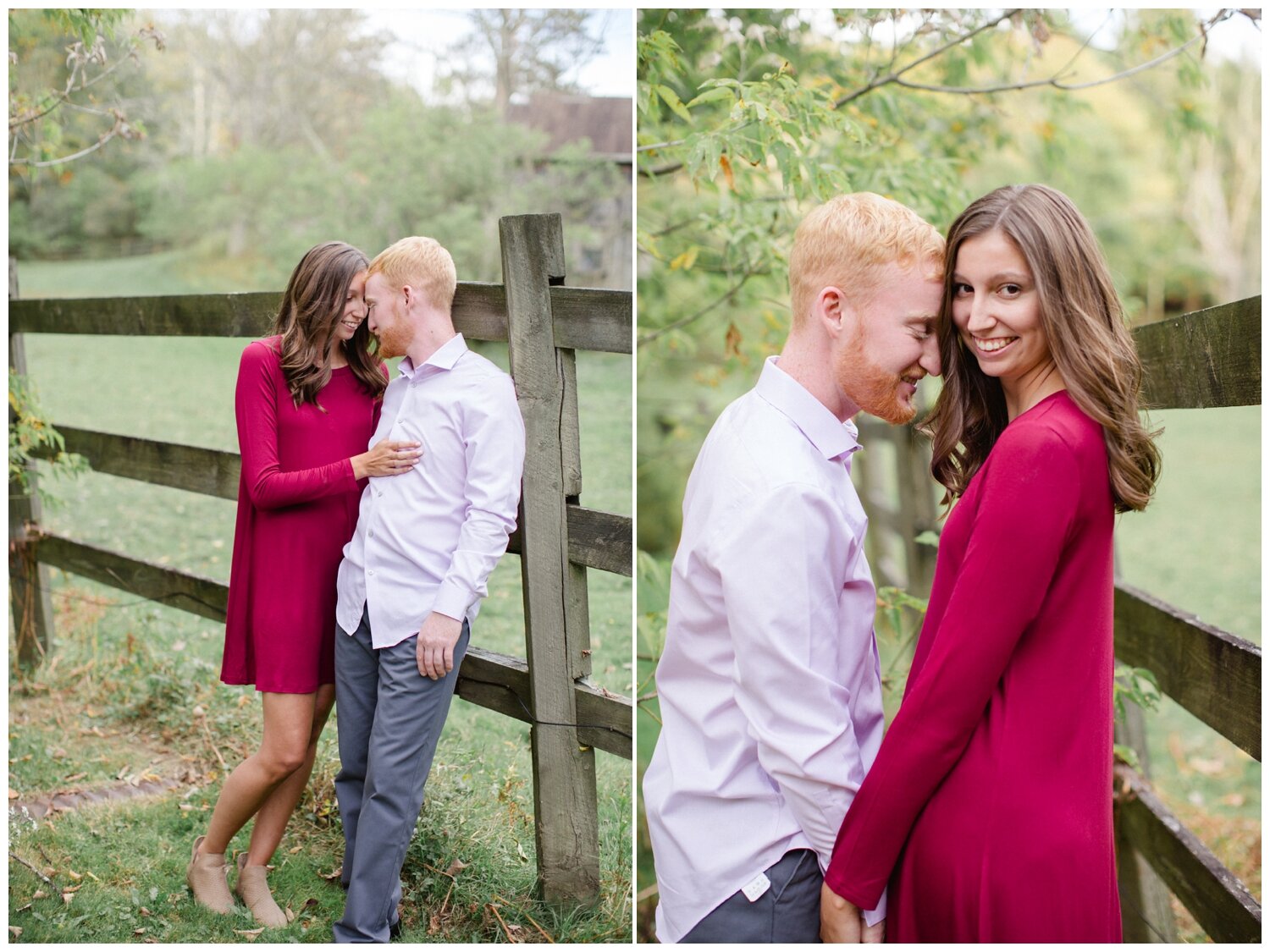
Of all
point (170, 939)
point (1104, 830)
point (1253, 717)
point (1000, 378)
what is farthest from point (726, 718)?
point (170, 939)

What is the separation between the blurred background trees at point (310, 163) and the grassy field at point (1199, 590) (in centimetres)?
694

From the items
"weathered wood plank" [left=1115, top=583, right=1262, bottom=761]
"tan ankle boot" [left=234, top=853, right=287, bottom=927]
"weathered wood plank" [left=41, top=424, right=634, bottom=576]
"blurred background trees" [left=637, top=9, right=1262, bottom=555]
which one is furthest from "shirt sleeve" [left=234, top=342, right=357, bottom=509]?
"weathered wood plank" [left=1115, top=583, right=1262, bottom=761]

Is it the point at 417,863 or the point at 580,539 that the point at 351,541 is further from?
the point at 417,863

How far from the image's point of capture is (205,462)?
368 centimetres

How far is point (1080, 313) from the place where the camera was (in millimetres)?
1595

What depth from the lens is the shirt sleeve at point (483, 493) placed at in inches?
97.4

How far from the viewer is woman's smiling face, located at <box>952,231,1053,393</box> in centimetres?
163

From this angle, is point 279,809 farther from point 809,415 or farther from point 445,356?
point 809,415

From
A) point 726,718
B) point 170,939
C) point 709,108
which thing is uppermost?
point 709,108

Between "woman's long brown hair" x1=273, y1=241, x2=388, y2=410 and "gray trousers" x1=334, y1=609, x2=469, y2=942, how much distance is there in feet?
2.04

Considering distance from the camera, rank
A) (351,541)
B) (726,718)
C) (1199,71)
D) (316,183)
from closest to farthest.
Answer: (726,718) → (351,541) → (1199,71) → (316,183)

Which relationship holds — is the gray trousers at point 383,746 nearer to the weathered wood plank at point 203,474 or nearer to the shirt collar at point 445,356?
the weathered wood plank at point 203,474

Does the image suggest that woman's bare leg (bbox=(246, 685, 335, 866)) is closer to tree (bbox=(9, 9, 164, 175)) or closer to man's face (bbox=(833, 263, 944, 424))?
man's face (bbox=(833, 263, 944, 424))

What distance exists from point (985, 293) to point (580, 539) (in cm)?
136
